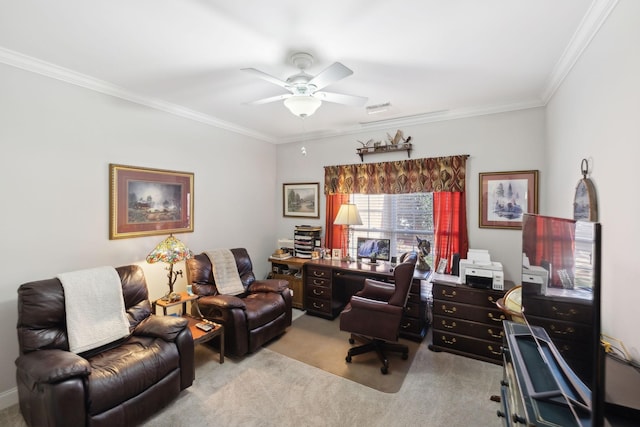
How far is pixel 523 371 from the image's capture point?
1426 millimetres

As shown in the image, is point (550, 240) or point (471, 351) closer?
point (550, 240)

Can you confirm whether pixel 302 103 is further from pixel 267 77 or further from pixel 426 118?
pixel 426 118

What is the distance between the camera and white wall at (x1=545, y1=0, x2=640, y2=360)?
54.2 inches

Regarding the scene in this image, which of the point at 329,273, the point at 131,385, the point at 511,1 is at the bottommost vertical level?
the point at 131,385

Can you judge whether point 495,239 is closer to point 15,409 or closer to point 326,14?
point 326,14

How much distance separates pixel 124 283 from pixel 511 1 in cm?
365

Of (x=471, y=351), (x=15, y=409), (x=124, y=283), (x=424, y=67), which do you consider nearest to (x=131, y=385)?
(x=124, y=283)

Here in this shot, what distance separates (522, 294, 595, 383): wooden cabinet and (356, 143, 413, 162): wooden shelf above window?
268 cm

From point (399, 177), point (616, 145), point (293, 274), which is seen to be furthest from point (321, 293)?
point (616, 145)

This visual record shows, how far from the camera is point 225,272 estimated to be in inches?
142

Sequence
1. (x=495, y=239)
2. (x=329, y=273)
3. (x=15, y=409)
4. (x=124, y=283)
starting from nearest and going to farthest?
(x=15, y=409) → (x=124, y=283) → (x=495, y=239) → (x=329, y=273)

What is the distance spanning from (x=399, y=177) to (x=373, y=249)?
43.2 inches

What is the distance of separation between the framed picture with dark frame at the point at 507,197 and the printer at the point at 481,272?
0.49 metres

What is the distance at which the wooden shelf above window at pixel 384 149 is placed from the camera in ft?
12.6
